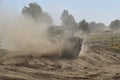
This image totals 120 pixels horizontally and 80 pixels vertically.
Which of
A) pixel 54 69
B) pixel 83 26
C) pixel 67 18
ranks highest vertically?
pixel 67 18

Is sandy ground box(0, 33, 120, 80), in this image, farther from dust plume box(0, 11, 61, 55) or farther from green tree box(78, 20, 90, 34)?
green tree box(78, 20, 90, 34)

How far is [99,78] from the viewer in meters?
17.8

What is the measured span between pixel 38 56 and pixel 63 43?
329 centimetres

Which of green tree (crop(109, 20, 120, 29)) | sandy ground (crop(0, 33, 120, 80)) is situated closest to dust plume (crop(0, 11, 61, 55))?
sandy ground (crop(0, 33, 120, 80))

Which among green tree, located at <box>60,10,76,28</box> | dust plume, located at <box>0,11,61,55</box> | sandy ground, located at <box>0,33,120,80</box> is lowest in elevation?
sandy ground, located at <box>0,33,120,80</box>

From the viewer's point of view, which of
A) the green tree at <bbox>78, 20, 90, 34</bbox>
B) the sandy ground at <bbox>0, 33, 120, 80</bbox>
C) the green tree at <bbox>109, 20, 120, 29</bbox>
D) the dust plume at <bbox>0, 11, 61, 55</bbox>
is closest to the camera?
the sandy ground at <bbox>0, 33, 120, 80</bbox>

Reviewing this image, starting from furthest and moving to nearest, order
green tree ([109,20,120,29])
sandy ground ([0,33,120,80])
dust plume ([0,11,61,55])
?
green tree ([109,20,120,29]) < dust plume ([0,11,61,55]) < sandy ground ([0,33,120,80])

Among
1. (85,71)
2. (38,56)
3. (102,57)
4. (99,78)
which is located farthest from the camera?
(102,57)

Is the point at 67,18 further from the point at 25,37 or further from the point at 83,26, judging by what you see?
the point at 25,37

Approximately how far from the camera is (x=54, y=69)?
2064cm

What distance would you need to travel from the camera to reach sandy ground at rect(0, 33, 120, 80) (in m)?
17.7

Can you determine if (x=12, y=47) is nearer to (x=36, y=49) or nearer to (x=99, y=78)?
(x=36, y=49)

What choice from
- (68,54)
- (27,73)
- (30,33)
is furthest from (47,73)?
(30,33)

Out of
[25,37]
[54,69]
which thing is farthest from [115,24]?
[54,69]
